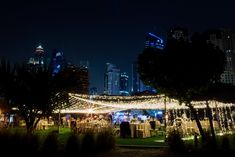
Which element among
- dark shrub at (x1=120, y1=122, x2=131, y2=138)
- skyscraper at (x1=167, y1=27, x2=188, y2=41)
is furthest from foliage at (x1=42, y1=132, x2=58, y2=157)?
dark shrub at (x1=120, y1=122, x2=131, y2=138)

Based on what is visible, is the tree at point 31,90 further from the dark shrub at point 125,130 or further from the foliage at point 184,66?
the dark shrub at point 125,130

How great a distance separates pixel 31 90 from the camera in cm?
1603

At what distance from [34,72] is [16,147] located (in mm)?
6406

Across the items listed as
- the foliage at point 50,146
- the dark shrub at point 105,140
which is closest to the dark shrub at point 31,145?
the foliage at point 50,146

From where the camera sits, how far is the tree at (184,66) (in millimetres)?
13727

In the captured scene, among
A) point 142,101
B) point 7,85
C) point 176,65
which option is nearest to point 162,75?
point 176,65

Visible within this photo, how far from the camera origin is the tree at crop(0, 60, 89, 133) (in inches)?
630

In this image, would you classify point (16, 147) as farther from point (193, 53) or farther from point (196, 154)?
point (193, 53)

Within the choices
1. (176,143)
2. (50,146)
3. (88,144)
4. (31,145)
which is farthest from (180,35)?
(31,145)

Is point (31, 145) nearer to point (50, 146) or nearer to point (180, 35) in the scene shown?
point (50, 146)

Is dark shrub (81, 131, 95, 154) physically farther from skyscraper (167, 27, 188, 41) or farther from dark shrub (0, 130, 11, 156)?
skyscraper (167, 27, 188, 41)

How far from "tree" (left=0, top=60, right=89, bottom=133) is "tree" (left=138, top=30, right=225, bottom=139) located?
533 centimetres

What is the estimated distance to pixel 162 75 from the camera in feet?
46.7

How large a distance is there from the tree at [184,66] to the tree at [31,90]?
533cm
